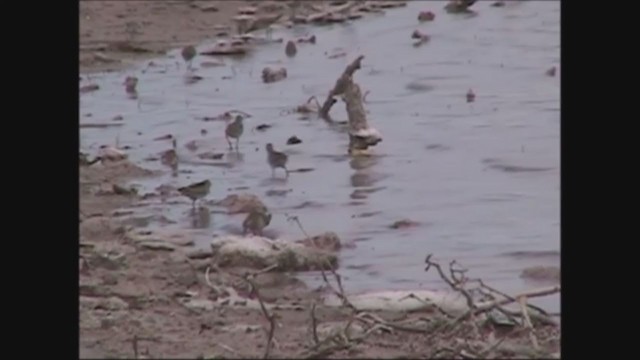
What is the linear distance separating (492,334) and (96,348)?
953 millimetres

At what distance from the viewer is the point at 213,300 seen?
4027mm

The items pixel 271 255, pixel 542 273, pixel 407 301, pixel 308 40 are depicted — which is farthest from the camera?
pixel 308 40

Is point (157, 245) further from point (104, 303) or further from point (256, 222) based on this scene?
point (104, 303)

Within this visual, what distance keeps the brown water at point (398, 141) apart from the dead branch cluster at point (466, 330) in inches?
7.3

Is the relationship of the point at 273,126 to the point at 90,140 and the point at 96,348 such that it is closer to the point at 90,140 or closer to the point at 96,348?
the point at 90,140

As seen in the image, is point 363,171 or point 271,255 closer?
point 271,255

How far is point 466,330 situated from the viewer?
3.53m

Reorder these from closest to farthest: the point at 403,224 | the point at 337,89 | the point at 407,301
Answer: the point at 407,301, the point at 403,224, the point at 337,89

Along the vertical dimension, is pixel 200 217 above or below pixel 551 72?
below

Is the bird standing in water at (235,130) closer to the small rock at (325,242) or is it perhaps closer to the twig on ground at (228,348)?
the small rock at (325,242)

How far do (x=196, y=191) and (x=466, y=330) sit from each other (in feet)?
5.72

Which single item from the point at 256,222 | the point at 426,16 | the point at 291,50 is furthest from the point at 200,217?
the point at 426,16

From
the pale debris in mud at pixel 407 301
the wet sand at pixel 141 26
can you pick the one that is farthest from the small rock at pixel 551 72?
the pale debris in mud at pixel 407 301

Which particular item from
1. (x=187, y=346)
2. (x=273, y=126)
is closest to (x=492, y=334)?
(x=187, y=346)
